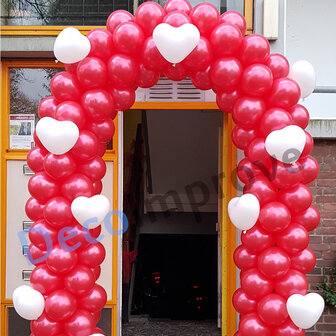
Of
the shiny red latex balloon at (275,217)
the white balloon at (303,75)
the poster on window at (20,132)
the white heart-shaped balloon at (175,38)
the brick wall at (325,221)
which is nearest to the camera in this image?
the white heart-shaped balloon at (175,38)

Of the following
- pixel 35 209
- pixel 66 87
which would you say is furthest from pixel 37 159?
pixel 66 87

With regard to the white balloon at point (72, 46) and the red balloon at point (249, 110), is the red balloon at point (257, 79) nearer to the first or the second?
the red balloon at point (249, 110)

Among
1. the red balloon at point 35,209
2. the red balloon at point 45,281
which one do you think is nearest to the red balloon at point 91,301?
the red balloon at point 45,281

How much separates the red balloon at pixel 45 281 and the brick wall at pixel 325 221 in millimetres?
2346

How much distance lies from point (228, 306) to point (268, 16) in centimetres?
271

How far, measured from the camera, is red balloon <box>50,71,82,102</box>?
3082mm

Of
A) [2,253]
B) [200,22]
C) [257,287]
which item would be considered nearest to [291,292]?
[257,287]

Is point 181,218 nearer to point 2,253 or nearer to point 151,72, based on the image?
point 2,253

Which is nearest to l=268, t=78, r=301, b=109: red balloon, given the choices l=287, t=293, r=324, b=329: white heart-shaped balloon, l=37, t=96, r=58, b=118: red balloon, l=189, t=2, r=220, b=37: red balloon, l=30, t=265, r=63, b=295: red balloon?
l=189, t=2, r=220, b=37: red balloon

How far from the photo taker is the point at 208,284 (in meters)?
6.13

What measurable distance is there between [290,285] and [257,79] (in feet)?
4.58

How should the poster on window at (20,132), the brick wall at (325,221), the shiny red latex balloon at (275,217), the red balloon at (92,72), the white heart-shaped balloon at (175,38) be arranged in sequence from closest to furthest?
the white heart-shaped balloon at (175,38)
the shiny red latex balloon at (275,217)
the red balloon at (92,72)
the brick wall at (325,221)
the poster on window at (20,132)

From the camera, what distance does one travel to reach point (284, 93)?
9.84 ft

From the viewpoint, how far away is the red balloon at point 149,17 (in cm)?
301
